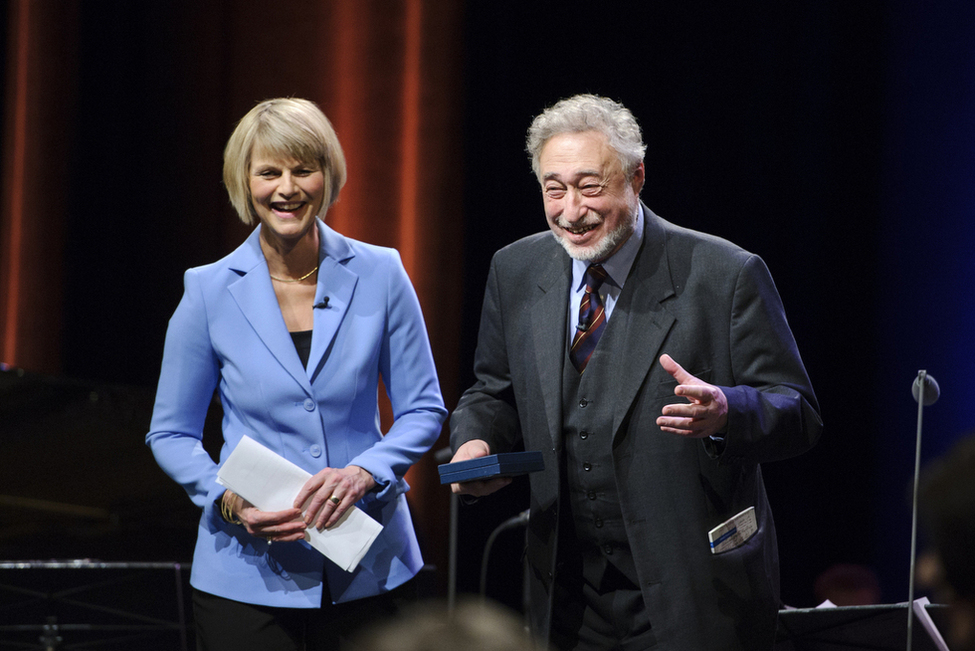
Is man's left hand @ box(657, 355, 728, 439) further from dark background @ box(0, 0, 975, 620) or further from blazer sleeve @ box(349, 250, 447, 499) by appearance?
dark background @ box(0, 0, 975, 620)

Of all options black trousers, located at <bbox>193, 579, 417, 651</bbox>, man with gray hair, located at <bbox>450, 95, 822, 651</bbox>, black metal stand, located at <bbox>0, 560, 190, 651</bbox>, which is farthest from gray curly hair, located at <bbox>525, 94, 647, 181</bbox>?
black metal stand, located at <bbox>0, 560, 190, 651</bbox>

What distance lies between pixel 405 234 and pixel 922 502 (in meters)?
4.09

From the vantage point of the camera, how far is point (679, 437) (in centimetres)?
200

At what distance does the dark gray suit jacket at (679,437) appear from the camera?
6.35ft

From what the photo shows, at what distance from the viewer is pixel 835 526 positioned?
13.3 ft

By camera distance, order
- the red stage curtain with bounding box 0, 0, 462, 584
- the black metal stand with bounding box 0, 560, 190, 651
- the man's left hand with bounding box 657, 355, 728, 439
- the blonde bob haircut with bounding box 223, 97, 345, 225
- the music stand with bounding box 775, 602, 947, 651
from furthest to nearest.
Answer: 1. the red stage curtain with bounding box 0, 0, 462, 584
2. the black metal stand with bounding box 0, 560, 190, 651
3. the music stand with bounding box 775, 602, 947, 651
4. the blonde bob haircut with bounding box 223, 97, 345, 225
5. the man's left hand with bounding box 657, 355, 728, 439

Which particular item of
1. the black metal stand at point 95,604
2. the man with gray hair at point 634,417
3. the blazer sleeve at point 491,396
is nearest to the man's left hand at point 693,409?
the man with gray hair at point 634,417

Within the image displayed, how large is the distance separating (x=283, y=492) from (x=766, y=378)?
2.98 ft

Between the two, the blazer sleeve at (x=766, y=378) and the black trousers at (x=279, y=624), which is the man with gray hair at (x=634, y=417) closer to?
the blazer sleeve at (x=766, y=378)

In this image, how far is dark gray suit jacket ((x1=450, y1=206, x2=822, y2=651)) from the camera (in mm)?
1937

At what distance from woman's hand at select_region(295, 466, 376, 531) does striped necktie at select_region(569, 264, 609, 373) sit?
0.49 metres

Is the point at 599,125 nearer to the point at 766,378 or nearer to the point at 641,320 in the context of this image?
the point at 641,320

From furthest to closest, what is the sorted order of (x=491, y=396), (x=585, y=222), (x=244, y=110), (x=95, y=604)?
(x=244, y=110), (x=95, y=604), (x=491, y=396), (x=585, y=222)

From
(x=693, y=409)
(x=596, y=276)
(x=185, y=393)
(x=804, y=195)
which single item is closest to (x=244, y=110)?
(x=804, y=195)
